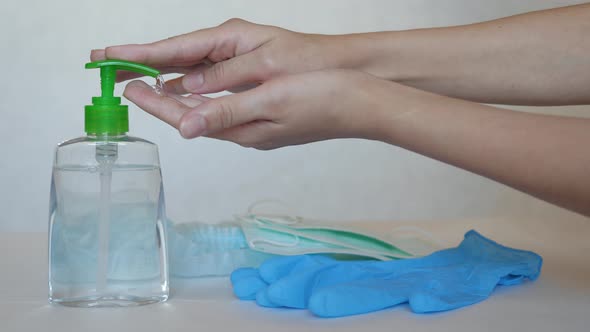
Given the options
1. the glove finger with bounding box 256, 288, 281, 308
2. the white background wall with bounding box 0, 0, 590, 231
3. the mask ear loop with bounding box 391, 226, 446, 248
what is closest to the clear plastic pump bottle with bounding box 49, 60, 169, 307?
the glove finger with bounding box 256, 288, 281, 308

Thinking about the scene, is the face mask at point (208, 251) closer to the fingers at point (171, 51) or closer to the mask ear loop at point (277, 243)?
the mask ear loop at point (277, 243)

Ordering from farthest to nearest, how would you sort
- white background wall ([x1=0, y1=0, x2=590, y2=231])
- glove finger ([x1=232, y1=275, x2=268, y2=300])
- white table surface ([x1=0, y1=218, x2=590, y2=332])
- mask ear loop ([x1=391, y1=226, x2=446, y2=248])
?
white background wall ([x1=0, y1=0, x2=590, y2=231]) < mask ear loop ([x1=391, y1=226, x2=446, y2=248]) < glove finger ([x1=232, y1=275, x2=268, y2=300]) < white table surface ([x1=0, y1=218, x2=590, y2=332])

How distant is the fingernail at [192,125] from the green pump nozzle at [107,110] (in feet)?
0.27

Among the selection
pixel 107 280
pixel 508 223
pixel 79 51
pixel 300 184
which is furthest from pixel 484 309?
pixel 79 51

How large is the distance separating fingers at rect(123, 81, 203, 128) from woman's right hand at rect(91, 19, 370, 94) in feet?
0.29

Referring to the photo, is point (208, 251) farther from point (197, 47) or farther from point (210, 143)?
point (210, 143)

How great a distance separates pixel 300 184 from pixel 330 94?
1.70 metres

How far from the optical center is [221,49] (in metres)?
1.00

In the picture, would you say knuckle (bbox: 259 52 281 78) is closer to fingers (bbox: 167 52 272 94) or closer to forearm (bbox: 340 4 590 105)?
fingers (bbox: 167 52 272 94)

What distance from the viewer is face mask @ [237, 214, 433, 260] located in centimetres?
96

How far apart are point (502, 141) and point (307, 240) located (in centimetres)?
32

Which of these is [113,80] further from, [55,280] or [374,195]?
[374,195]

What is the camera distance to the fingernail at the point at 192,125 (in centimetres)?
74

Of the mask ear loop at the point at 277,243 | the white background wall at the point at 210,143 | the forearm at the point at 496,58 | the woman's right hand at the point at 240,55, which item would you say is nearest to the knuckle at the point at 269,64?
the woman's right hand at the point at 240,55
